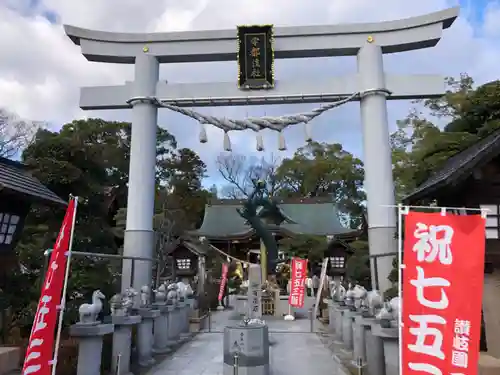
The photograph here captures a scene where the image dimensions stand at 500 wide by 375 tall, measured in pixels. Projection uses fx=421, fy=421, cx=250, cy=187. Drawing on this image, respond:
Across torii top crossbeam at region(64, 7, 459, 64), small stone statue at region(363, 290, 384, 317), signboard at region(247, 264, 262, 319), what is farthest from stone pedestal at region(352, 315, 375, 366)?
torii top crossbeam at region(64, 7, 459, 64)

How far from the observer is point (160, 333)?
9.02 metres

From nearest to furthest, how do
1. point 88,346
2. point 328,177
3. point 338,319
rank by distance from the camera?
1. point 88,346
2. point 338,319
3. point 328,177

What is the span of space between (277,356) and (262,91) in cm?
737

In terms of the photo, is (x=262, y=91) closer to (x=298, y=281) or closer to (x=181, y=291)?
(x=298, y=281)

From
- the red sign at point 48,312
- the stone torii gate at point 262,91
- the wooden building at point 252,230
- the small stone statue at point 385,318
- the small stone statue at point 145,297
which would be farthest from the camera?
the wooden building at point 252,230

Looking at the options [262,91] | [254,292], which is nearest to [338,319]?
[254,292]

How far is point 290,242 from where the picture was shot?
1953 cm

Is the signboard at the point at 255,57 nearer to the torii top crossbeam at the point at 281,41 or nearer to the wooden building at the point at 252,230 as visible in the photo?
the torii top crossbeam at the point at 281,41

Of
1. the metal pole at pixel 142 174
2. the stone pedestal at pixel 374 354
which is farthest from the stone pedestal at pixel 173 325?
the stone pedestal at pixel 374 354

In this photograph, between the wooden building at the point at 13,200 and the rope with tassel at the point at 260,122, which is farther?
the rope with tassel at the point at 260,122

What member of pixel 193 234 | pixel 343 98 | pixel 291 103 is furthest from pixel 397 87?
pixel 193 234

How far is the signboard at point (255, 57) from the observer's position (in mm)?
12414

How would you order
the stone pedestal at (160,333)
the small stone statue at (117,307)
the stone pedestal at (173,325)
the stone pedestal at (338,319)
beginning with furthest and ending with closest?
1. the stone pedestal at (338,319)
2. the stone pedestal at (173,325)
3. the stone pedestal at (160,333)
4. the small stone statue at (117,307)

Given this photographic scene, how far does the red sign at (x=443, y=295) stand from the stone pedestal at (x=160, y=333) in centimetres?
637
